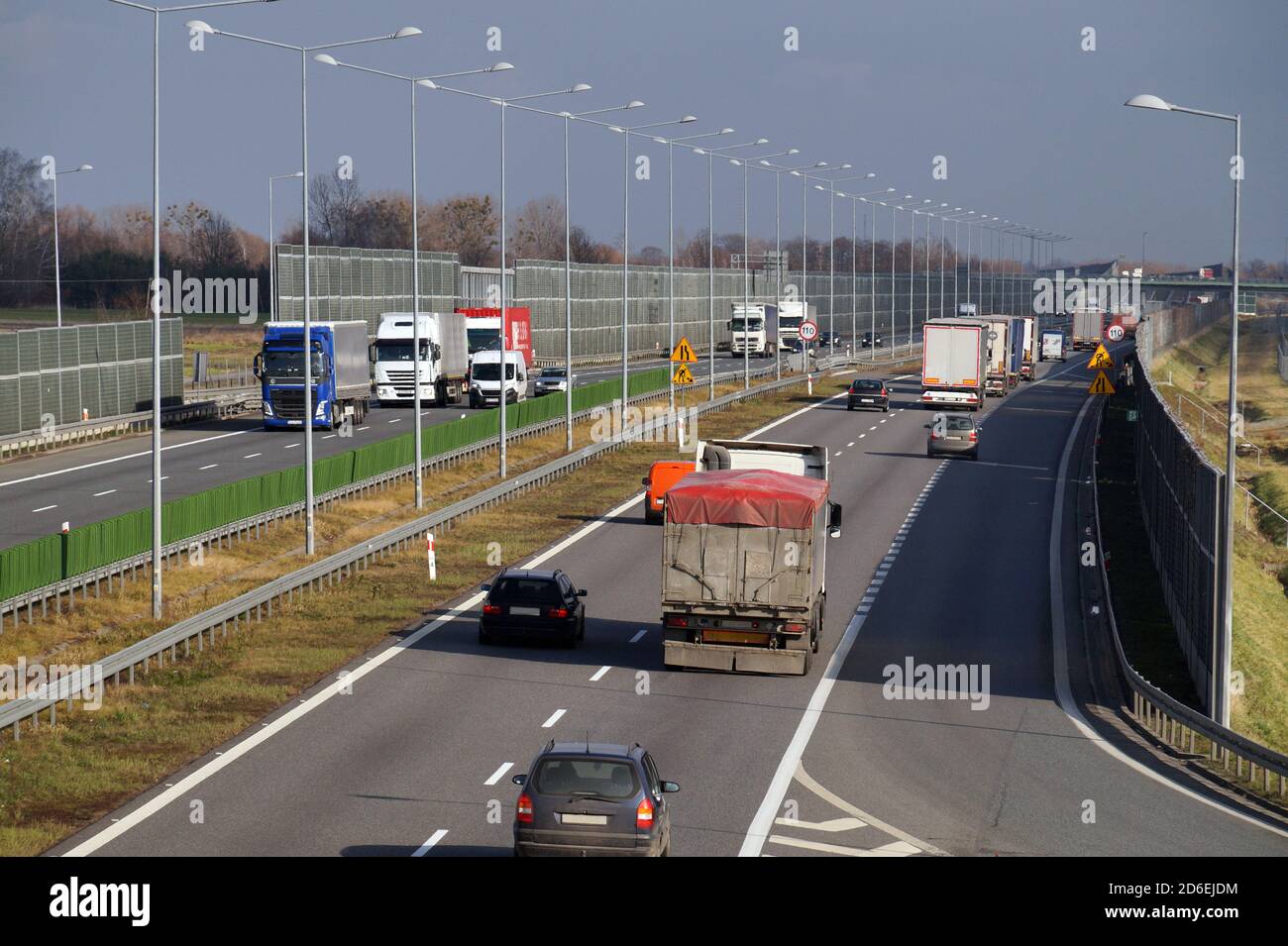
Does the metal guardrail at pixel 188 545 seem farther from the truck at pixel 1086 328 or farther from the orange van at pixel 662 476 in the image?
the truck at pixel 1086 328

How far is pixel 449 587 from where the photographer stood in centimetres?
3709

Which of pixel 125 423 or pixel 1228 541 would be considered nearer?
pixel 1228 541

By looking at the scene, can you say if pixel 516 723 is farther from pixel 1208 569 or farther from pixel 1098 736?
pixel 1208 569

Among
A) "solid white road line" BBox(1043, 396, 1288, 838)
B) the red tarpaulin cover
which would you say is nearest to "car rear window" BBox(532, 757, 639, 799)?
"solid white road line" BBox(1043, 396, 1288, 838)

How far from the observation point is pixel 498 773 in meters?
21.9

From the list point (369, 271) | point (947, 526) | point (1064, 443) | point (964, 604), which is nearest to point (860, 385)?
point (1064, 443)

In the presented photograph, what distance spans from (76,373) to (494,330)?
25.3 meters

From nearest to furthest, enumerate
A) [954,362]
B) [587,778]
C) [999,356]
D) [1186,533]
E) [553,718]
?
[587,778] < [553,718] < [1186,533] < [954,362] < [999,356]

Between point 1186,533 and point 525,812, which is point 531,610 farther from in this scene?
point 525,812

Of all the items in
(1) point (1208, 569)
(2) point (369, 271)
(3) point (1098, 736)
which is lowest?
(3) point (1098, 736)

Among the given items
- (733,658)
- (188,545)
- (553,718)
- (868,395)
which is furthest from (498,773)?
(868,395)

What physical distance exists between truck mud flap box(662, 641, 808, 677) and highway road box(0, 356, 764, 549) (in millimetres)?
17008

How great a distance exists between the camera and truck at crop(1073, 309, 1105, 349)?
527 feet
